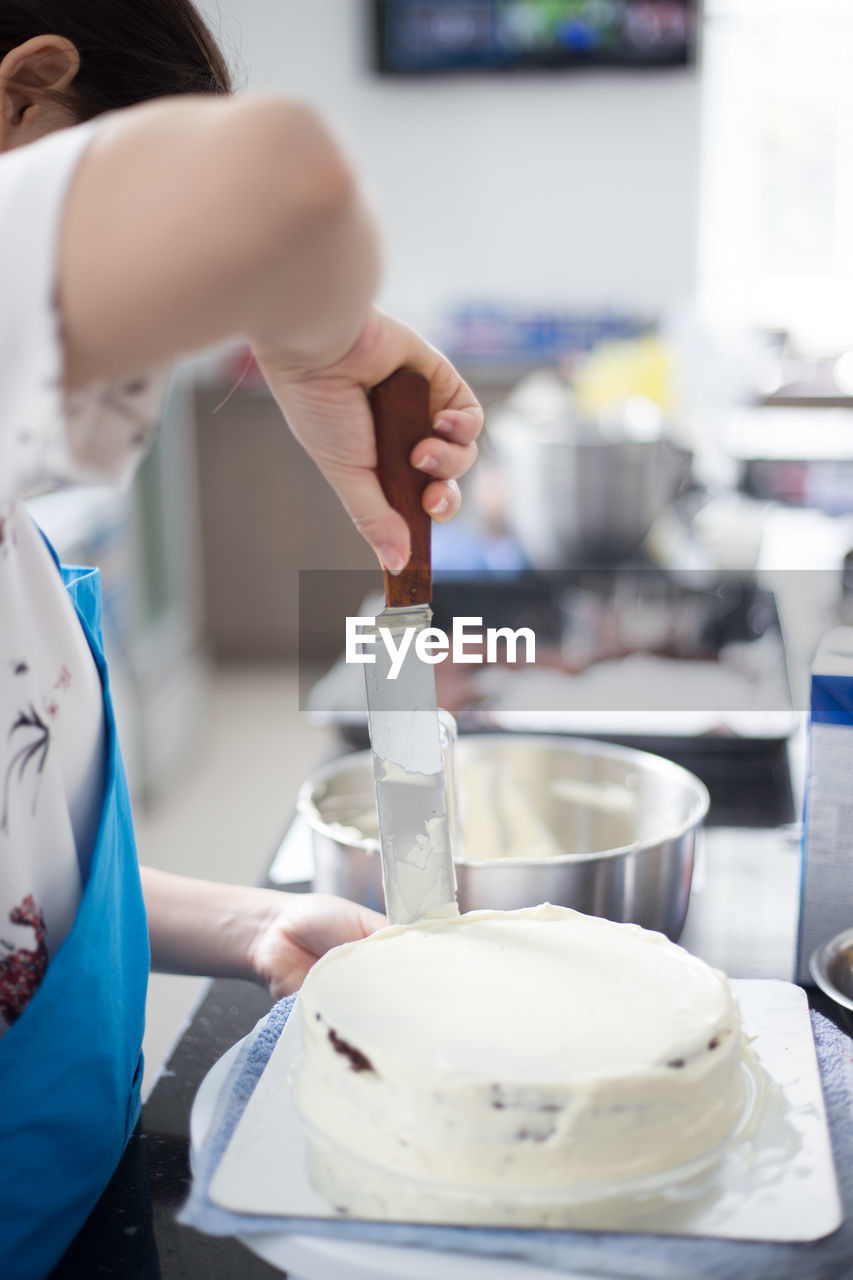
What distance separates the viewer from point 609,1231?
0.52m

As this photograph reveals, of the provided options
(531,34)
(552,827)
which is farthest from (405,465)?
(531,34)

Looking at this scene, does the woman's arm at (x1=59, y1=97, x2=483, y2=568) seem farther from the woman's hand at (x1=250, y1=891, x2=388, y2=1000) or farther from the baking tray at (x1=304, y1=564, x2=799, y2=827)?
the baking tray at (x1=304, y1=564, x2=799, y2=827)

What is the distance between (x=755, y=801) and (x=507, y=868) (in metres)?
0.52

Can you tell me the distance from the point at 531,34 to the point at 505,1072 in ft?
13.7

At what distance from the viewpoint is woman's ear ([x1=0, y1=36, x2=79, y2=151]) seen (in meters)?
0.62

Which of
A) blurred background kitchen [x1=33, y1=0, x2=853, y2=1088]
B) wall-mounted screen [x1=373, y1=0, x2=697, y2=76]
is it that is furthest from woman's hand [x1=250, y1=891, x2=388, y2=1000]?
wall-mounted screen [x1=373, y1=0, x2=697, y2=76]

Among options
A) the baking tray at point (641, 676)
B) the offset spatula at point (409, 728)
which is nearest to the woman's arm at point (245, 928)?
the offset spatula at point (409, 728)

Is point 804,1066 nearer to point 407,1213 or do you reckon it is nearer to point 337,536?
point 407,1213

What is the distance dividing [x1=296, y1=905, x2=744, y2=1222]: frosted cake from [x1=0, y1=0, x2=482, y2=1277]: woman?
15 centimetres

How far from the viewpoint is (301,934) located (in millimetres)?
865

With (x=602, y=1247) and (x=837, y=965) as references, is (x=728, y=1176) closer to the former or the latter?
(x=602, y=1247)

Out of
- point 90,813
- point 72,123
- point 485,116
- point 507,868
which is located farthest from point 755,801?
point 485,116

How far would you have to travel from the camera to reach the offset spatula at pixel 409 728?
68cm

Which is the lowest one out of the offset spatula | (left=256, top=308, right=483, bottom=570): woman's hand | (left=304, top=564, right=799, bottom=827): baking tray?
(left=304, top=564, right=799, bottom=827): baking tray
